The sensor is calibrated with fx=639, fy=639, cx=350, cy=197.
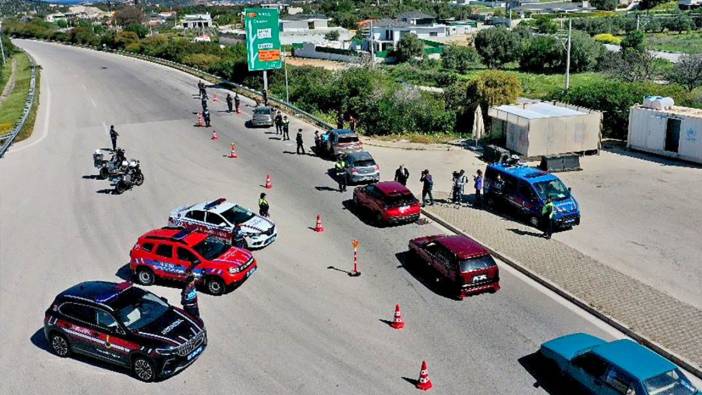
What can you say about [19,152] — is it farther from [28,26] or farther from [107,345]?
[28,26]

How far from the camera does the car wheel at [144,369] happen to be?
13.6 metres

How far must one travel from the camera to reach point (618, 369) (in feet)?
39.3

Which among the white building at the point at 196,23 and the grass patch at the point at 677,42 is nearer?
the grass patch at the point at 677,42

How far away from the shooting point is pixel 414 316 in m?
16.6

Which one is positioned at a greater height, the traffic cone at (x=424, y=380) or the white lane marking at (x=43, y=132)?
the white lane marking at (x=43, y=132)

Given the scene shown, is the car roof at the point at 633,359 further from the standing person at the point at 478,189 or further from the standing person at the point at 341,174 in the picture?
the standing person at the point at 341,174

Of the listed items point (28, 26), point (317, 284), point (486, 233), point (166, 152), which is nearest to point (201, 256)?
point (317, 284)

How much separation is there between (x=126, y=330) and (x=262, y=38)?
38.8m

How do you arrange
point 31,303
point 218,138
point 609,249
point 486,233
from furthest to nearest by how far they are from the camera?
point 218,138, point 486,233, point 609,249, point 31,303

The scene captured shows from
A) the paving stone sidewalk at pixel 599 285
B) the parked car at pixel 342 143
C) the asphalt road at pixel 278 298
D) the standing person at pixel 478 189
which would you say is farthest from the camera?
the parked car at pixel 342 143

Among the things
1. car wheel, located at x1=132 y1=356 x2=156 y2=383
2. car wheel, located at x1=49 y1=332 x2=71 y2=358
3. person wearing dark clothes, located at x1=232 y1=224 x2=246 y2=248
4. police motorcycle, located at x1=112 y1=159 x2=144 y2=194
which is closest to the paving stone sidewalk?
person wearing dark clothes, located at x1=232 y1=224 x2=246 y2=248

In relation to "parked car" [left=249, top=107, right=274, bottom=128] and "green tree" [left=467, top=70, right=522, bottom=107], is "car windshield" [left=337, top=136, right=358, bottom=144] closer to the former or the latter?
"parked car" [left=249, top=107, right=274, bottom=128]

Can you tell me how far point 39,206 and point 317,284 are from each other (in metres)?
15.0

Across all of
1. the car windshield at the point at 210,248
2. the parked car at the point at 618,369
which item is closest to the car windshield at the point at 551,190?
the parked car at the point at 618,369
